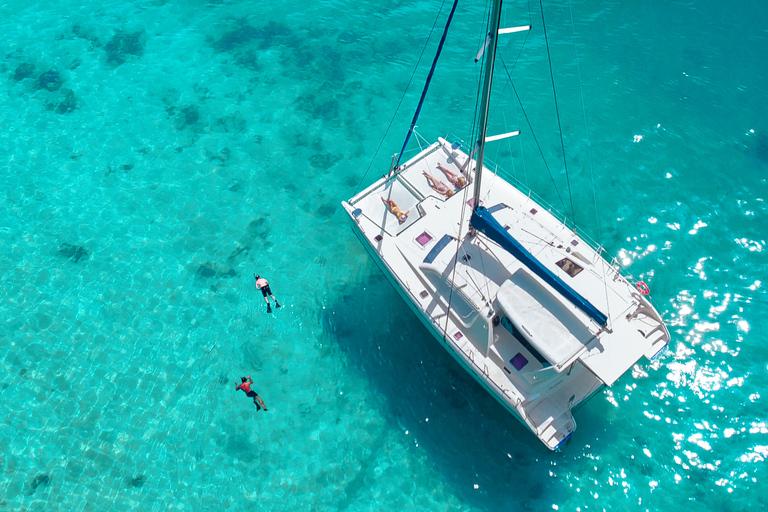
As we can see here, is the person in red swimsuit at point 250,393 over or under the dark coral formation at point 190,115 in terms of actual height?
under

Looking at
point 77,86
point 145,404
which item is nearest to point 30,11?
point 77,86

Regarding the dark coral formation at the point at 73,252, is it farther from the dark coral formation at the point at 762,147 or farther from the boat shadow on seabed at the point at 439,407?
the dark coral formation at the point at 762,147

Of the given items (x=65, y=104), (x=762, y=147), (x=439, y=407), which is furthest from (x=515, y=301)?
(x=65, y=104)

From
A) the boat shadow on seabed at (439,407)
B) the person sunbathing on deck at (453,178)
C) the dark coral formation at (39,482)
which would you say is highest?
the person sunbathing on deck at (453,178)

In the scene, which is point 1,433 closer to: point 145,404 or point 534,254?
point 145,404

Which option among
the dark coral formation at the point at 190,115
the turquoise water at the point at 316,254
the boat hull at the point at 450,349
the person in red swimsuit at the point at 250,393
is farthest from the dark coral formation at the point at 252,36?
the person in red swimsuit at the point at 250,393

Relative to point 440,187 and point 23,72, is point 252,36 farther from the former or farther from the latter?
point 440,187

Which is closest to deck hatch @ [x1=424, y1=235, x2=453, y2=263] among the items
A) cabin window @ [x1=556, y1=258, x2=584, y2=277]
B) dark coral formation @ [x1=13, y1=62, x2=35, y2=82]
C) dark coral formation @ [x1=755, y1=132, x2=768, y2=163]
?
cabin window @ [x1=556, y1=258, x2=584, y2=277]
